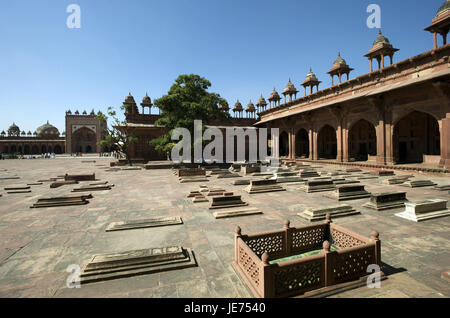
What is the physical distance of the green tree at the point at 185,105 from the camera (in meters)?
20.7

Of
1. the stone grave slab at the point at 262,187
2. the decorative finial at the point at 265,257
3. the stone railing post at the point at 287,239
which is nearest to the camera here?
the decorative finial at the point at 265,257

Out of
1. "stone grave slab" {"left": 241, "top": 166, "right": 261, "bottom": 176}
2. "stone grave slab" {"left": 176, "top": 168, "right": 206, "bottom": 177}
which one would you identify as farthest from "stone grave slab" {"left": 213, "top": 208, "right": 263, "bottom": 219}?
"stone grave slab" {"left": 241, "top": 166, "right": 261, "bottom": 176}

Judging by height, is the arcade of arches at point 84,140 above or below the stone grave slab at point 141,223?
above

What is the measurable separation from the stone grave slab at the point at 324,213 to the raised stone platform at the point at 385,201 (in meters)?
0.85

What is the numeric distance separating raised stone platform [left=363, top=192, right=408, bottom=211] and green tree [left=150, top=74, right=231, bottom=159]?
15.6 meters

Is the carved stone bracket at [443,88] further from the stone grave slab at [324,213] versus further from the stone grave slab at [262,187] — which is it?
the stone grave slab at [324,213]

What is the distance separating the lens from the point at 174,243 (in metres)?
4.67

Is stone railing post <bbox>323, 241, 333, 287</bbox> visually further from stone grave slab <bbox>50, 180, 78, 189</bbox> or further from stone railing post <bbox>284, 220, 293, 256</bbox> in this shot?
stone grave slab <bbox>50, 180, 78, 189</bbox>

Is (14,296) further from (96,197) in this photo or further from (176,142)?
(176,142)

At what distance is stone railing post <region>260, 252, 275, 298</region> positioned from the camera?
2.73m

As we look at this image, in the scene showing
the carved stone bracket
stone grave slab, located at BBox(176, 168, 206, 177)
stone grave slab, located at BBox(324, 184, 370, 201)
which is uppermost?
the carved stone bracket

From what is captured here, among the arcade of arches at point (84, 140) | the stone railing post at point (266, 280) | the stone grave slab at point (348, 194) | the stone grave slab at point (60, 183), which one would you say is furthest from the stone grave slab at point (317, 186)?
the arcade of arches at point (84, 140)

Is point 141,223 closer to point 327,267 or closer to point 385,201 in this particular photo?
point 327,267

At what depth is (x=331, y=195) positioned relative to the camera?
28.3 feet
